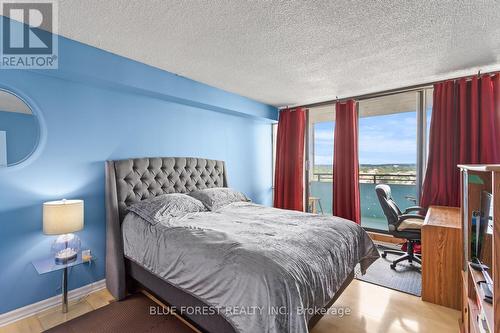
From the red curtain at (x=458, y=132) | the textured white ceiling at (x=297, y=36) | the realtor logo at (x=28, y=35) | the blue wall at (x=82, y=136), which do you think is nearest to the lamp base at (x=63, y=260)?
the blue wall at (x=82, y=136)

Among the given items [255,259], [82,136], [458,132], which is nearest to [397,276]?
[458,132]

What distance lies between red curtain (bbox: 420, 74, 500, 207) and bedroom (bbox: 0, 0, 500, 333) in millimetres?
19

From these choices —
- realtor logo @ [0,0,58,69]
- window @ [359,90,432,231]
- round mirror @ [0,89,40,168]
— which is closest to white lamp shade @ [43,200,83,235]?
round mirror @ [0,89,40,168]

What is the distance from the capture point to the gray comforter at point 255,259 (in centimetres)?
137

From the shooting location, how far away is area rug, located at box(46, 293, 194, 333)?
1992 millimetres

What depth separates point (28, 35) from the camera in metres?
2.12

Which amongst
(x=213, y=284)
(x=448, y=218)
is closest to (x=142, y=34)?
(x=213, y=284)

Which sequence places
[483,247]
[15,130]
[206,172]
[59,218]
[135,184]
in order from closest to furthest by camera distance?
[483,247] < [59,218] < [15,130] < [135,184] < [206,172]

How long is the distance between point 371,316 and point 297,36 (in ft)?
8.84

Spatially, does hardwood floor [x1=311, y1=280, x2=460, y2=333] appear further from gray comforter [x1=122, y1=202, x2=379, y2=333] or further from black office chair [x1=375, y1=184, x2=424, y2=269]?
black office chair [x1=375, y1=184, x2=424, y2=269]

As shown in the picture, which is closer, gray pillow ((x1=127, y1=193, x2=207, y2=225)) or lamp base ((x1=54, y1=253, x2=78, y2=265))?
lamp base ((x1=54, y1=253, x2=78, y2=265))

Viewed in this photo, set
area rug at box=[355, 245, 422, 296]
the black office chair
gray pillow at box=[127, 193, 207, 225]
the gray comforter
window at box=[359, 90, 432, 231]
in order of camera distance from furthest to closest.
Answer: window at box=[359, 90, 432, 231], the black office chair, area rug at box=[355, 245, 422, 296], gray pillow at box=[127, 193, 207, 225], the gray comforter

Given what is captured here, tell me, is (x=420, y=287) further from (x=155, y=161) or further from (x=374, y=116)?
(x=155, y=161)

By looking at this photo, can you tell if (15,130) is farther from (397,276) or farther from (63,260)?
(397,276)
